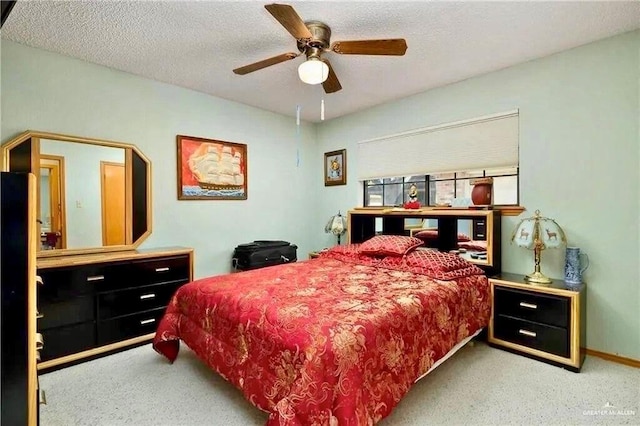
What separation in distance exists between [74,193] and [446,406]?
3.40 metres

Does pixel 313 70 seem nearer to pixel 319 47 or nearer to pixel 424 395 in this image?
pixel 319 47

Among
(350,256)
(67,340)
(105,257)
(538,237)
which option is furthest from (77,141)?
(538,237)

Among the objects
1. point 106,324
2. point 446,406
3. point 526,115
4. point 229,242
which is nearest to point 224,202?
point 229,242

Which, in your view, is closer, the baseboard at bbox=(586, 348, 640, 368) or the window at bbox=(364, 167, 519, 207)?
the baseboard at bbox=(586, 348, 640, 368)

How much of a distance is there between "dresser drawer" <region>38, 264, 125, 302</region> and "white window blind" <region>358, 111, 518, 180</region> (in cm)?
305

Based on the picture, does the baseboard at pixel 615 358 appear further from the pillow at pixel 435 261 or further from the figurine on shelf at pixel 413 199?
the figurine on shelf at pixel 413 199

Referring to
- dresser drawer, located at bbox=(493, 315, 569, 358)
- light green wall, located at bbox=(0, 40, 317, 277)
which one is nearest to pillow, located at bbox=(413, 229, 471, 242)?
dresser drawer, located at bbox=(493, 315, 569, 358)

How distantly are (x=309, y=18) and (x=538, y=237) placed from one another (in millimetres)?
2508

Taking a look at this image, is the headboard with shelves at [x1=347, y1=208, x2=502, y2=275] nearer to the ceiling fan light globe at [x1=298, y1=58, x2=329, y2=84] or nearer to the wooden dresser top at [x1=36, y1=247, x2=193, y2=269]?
the ceiling fan light globe at [x1=298, y1=58, x2=329, y2=84]

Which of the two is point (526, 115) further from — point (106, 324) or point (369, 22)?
point (106, 324)

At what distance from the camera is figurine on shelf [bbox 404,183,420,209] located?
349cm

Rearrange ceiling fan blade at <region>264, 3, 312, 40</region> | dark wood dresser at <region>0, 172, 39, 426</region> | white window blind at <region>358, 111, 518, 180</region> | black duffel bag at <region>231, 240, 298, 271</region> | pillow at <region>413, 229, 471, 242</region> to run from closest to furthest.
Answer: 1. dark wood dresser at <region>0, 172, 39, 426</region>
2. ceiling fan blade at <region>264, 3, 312, 40</region>
3. white window blind at <region>358, 111, 518, 180</region>
4. pillow at <region>413, 229, 471, 242</region>
5. black duffel bag at <region>231, 240, 298, 271</region>

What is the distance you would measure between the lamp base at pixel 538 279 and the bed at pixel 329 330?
0.36 metres

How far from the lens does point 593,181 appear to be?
2525 mm
